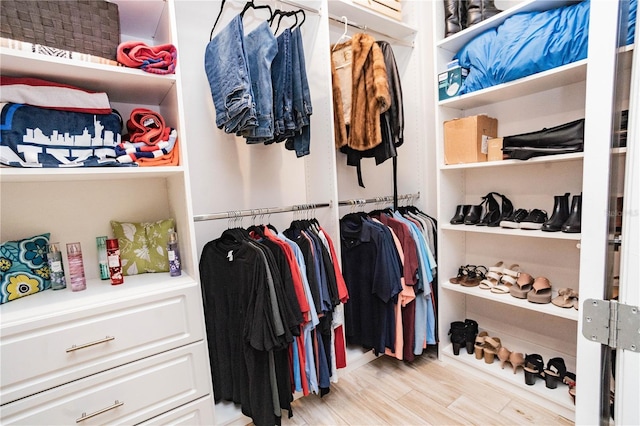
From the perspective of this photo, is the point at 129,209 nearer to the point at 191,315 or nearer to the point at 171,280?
the point at 171,280

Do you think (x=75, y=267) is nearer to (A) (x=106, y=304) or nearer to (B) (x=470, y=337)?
(A) (x=106, y=304)

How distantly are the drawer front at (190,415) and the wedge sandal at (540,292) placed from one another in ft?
5.47

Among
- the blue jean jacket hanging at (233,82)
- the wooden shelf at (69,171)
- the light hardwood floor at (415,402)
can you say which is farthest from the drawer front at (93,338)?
the light hardwood floor at (415,402)

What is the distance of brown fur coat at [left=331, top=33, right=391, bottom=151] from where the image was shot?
5.36ft

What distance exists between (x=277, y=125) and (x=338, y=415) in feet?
5.02

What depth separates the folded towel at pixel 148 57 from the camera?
3.78 feet

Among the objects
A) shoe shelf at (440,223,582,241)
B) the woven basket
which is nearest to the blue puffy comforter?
shoe shelf at (440,223,582,241)

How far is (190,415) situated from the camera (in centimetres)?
129

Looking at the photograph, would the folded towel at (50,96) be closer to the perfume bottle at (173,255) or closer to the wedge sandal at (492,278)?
the perfume bottle at (173,255)

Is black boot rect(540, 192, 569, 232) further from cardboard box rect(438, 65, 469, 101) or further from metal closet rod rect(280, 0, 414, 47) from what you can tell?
metal closet rod rect(280, 0, 414, 47)

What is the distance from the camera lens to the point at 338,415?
162 centimetres

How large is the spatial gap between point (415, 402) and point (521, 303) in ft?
2.58

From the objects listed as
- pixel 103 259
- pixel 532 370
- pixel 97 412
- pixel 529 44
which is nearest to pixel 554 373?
pixel 532 370

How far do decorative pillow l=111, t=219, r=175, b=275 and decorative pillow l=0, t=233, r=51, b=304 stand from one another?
269 millimetres
